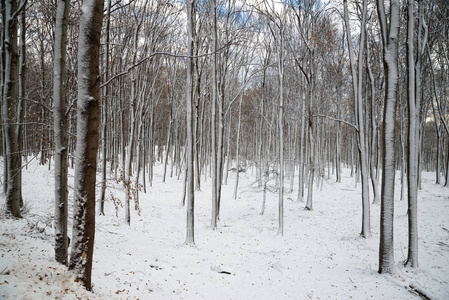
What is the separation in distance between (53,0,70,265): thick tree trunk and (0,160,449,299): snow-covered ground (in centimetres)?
38

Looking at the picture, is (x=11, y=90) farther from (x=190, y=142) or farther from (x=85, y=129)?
(x=85, y=129)

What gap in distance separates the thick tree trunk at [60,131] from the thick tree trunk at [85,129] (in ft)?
4.35

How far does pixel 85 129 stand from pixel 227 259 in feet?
18.3

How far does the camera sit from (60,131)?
3.96 meters

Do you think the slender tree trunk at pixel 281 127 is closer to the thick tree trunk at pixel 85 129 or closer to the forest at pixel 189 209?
the forest at pixel 189 209

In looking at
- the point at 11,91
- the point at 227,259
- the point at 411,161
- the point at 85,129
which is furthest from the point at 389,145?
the point at 11,91

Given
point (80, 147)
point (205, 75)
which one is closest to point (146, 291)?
point (80, 147)

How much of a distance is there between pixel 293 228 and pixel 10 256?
929cm

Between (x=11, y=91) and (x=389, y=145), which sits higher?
(x=11, y=91)

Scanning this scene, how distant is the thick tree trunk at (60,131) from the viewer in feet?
12.7

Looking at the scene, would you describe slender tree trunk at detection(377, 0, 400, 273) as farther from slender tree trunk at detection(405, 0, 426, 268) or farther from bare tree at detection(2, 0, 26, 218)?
bare tree at detection(2, 0, 26, 218)

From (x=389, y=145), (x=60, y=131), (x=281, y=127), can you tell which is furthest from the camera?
(x=281, y=127)

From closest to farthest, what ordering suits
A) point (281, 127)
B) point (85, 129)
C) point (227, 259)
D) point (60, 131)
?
point (85, 129), point (60, 131), point (227, 259), point (281, 127)

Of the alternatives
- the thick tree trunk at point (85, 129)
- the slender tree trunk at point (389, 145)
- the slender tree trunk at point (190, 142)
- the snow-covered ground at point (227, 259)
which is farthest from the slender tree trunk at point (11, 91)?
the slender tree trunk at point (389, 145)
